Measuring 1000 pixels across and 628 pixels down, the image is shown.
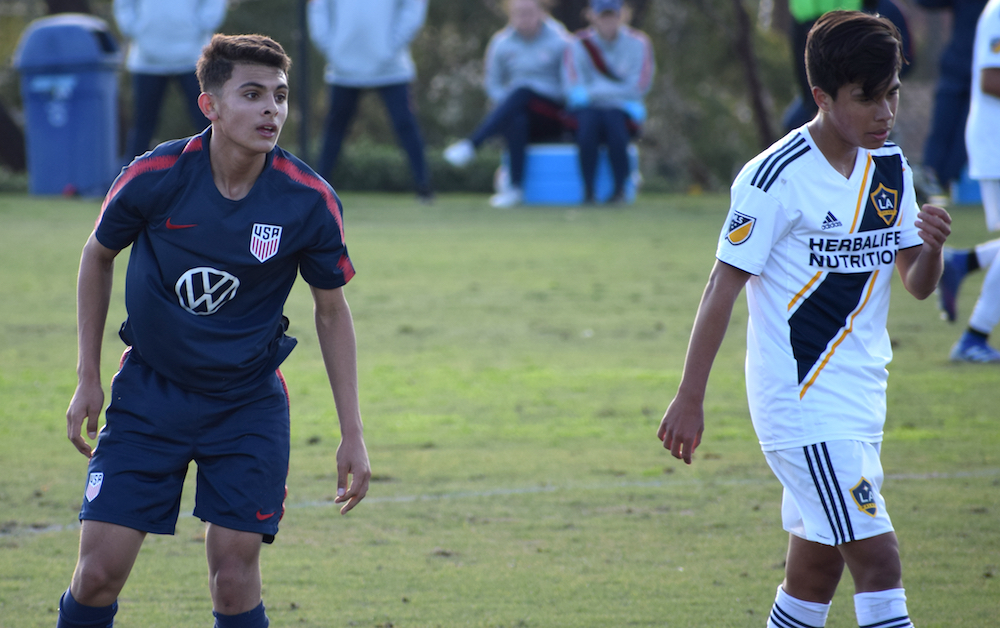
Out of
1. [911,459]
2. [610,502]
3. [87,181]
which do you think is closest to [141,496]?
[610,502]

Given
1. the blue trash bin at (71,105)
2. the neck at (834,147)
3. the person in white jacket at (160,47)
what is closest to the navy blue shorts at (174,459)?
the neck at (834,147)

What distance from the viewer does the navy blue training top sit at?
3.15 metres

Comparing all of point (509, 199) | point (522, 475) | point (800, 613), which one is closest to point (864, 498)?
point (800, 613)

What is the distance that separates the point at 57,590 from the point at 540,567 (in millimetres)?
1527

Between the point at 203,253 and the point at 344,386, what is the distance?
498mm

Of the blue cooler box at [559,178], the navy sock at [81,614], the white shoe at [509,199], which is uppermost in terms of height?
the navy sock at [81,614]

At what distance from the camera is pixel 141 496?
10.1 ft

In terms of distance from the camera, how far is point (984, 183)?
22.8 feet

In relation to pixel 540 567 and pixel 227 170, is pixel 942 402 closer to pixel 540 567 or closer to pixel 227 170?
pixel 540 567

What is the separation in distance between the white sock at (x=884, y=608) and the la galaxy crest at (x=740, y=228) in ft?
2.83

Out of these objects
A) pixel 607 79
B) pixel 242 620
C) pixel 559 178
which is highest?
pixel 242 620

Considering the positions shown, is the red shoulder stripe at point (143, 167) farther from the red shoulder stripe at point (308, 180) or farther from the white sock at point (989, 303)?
the white sock at point (989, 303)

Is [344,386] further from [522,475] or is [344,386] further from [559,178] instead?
[559,178]

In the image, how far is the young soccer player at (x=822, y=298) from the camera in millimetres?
2994
